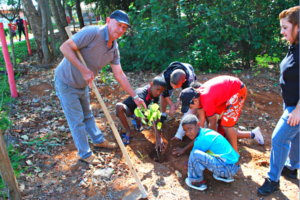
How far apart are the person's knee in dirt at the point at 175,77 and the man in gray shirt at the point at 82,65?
64 centimetres

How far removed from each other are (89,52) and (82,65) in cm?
23

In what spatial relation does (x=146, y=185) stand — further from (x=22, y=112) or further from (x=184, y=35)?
(x=184, y=35)

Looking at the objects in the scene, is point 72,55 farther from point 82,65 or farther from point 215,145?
point 215,145

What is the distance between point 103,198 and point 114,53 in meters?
1.81

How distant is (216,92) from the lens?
2.71 m

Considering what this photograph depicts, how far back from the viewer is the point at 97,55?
2562 millimetres

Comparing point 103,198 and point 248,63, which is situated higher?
Answer: point 248,63

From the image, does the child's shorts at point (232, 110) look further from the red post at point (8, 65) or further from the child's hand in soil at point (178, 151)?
the red post at point (8, 65)

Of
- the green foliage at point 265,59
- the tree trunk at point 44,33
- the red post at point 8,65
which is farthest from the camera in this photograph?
the tree trunk at point 44,33

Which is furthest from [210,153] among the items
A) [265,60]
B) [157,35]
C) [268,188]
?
[157,35]

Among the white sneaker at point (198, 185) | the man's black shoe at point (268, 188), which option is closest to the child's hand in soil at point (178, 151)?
the white sneaker at point (198, 185)

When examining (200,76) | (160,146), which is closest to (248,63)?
(200,76)

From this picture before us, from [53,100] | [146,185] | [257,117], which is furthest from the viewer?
[53,100]

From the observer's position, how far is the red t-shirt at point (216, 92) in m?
2.65
